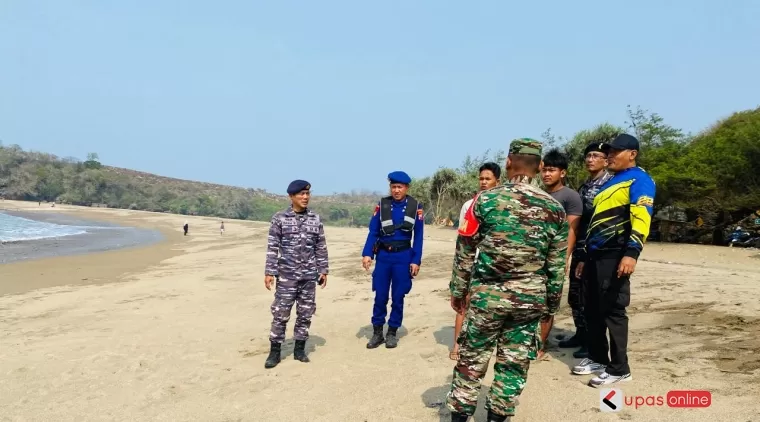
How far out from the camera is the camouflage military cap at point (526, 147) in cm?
288

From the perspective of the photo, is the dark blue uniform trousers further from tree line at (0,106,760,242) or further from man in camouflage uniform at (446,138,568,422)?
tree line at (0,106,760,242)

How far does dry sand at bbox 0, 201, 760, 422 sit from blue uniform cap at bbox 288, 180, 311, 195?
179 cm

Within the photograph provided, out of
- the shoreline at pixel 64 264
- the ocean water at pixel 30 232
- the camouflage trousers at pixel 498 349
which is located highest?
the camouflage trousers at pixel 498 349

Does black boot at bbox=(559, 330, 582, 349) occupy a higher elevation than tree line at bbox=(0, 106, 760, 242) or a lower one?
lower

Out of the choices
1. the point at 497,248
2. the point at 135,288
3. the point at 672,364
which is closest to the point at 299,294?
the point at 497,248

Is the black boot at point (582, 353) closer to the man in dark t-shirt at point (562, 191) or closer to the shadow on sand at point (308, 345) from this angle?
the man in dark t-shirt at point (562, 191)

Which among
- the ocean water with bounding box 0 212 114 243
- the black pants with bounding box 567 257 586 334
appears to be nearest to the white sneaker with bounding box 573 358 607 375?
the black pants with bounding box 567 257 586 334

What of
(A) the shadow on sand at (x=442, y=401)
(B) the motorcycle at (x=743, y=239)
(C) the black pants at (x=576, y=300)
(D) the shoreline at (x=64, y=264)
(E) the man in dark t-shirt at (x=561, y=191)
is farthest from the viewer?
(B) the motorcycle at (x=743, y=239)

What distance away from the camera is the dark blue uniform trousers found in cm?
501

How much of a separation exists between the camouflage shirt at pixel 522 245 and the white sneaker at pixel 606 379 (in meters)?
1.06

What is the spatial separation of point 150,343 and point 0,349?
1793 mm

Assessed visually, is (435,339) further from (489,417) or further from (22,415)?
(22,415)

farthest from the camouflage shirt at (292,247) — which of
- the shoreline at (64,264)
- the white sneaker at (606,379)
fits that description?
the shoreline at (64,264)

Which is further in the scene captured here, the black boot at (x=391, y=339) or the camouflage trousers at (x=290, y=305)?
the black boot at (x=391, y=339)
